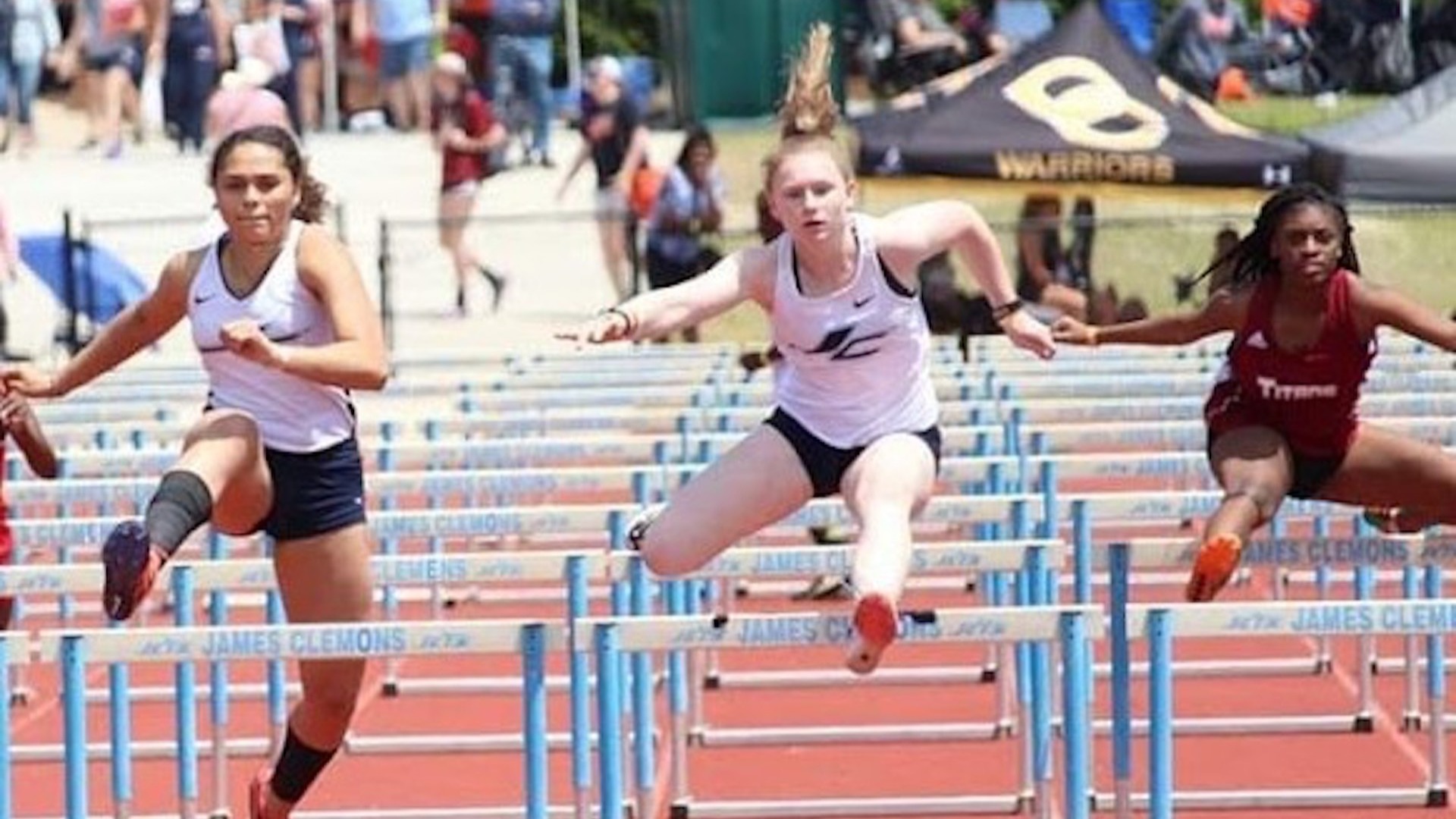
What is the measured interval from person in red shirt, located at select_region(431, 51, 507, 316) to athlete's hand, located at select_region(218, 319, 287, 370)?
17737mm

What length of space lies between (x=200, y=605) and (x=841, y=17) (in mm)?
16487

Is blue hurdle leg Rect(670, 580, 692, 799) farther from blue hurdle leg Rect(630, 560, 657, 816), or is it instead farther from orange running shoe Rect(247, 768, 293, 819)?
orange running shoe Rect(247, 768, 293, 819)

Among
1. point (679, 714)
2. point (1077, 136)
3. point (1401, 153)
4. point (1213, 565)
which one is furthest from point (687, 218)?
point (1213, 565)

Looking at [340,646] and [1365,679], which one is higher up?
[340,646]

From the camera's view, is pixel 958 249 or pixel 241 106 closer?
pixel 958 249

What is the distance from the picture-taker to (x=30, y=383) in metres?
10.8

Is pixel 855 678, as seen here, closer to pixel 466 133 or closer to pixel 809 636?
pixel 809 636

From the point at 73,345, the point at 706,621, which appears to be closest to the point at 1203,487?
the point at 706,621

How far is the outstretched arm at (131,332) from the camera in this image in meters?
A: 10.2

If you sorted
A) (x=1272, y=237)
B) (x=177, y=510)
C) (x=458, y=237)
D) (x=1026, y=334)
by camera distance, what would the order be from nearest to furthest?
(x=177, y=510) < (x=1026, y=334) < (x=1272, y=237) < (x=458, y=237)

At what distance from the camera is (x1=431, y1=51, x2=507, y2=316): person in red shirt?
27656 mm

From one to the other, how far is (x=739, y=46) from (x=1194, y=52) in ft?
26.2

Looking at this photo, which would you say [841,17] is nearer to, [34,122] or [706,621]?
[34,122]

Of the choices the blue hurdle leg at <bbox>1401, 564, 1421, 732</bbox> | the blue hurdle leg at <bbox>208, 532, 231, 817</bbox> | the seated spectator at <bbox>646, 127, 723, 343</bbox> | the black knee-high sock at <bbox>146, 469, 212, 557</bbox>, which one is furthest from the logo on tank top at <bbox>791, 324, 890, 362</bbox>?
the seated spectator at <bbox>646, 127, 723, 343</bbox>
